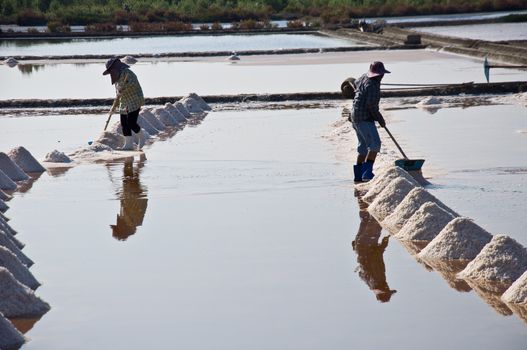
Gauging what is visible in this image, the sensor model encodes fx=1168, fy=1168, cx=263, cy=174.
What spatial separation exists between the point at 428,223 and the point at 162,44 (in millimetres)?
27194

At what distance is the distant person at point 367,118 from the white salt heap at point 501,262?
303 centimetres

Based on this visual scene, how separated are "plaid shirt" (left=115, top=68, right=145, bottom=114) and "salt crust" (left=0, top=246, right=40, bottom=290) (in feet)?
17.1

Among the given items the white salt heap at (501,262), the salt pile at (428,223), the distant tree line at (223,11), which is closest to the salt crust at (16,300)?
the white salt heap at (501,262)

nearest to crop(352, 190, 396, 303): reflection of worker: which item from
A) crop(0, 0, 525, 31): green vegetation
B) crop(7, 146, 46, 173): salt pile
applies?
crop(7, 146, 46, 173): salt pile

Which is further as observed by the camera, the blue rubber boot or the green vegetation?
the green vegetation

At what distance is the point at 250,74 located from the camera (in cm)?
2164

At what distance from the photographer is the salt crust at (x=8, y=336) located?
4.91 metres

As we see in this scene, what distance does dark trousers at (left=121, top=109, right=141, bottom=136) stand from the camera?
1116cm

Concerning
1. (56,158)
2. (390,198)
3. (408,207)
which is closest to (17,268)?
(408,207)

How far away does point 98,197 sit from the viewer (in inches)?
344

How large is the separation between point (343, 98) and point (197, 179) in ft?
23.9

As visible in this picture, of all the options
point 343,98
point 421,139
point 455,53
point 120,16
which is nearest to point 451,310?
point 421,139

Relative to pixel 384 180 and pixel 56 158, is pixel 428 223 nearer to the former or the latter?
pixel 384 180

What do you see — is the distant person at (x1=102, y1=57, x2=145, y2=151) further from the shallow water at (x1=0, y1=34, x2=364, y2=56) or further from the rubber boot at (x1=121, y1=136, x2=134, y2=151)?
the shallow water at (x1=0, y1=34, x2=364, y2=56)
